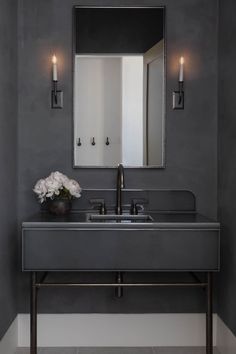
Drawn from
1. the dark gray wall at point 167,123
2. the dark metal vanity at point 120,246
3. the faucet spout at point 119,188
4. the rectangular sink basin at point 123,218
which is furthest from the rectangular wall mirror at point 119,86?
the dark metal vanity at point 120,246

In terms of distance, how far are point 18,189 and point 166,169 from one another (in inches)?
36.6

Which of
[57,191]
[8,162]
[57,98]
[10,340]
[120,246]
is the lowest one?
[10,340]

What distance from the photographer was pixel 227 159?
2.63 m

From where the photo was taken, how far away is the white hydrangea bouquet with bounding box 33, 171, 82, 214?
257cm

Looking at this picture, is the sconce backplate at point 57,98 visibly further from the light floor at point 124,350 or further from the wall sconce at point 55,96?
the light floor at point 124,350

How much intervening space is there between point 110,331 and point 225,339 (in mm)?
690

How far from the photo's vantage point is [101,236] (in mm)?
2281

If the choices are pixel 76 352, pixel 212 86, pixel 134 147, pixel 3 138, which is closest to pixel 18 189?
pixel 3 138

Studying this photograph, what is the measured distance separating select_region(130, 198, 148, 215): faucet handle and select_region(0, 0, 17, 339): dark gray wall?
2.34ft

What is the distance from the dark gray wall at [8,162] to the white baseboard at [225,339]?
125 centimetres

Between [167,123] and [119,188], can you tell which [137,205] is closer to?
[119,188]

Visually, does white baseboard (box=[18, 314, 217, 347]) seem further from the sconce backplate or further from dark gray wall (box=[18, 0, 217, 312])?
the sconce backplate

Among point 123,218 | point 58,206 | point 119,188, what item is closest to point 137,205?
point 119,188

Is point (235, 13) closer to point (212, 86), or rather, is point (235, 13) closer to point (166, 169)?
point (212, 86)
